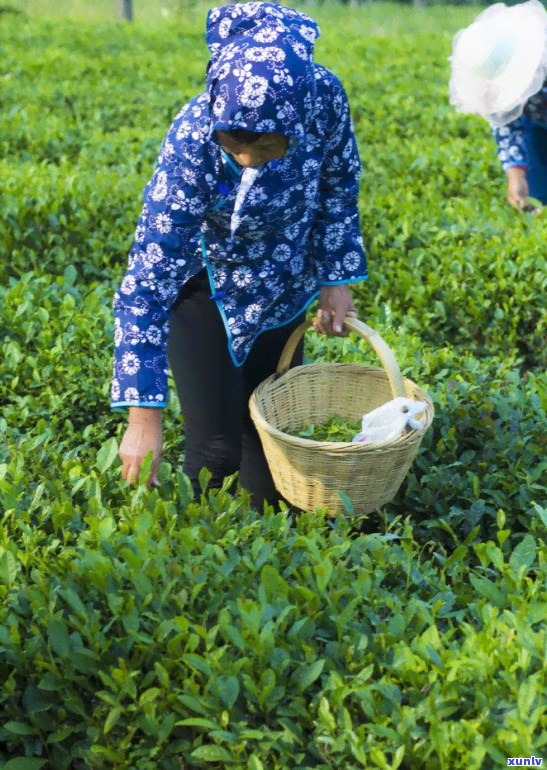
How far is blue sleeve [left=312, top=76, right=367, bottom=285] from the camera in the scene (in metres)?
2.74

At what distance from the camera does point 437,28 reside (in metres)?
21.2

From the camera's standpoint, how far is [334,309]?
9.70 ft

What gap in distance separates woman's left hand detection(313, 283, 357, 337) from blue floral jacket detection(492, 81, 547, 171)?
224cm

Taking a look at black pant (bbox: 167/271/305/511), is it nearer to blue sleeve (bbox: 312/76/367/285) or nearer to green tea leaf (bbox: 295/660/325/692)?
blue sleeve (bbox: 312/76/367/285)

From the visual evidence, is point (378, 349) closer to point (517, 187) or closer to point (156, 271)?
point (156, 271)

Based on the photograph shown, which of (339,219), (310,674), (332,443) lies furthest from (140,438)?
(339,219)

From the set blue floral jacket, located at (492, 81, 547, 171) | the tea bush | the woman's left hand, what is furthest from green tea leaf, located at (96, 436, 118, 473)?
blue floral jacket, located at (492, 81, 547, 171)

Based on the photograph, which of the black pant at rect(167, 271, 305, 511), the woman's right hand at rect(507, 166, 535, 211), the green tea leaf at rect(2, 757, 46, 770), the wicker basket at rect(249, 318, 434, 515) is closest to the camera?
the green tea leaf at rect(2, 757, 46, 770)

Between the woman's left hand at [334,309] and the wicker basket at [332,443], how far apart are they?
38mm

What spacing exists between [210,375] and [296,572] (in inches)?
29.3

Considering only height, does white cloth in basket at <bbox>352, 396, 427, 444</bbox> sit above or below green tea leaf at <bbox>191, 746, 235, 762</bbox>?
above

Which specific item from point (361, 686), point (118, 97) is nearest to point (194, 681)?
point (361, 686)

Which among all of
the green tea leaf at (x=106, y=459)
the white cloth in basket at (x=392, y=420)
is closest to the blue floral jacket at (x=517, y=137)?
the white cloth in basket at (x=392, y=420)

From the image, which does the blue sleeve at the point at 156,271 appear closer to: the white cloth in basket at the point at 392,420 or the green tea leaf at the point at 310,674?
the white cloth in basket at the point at 392,420
